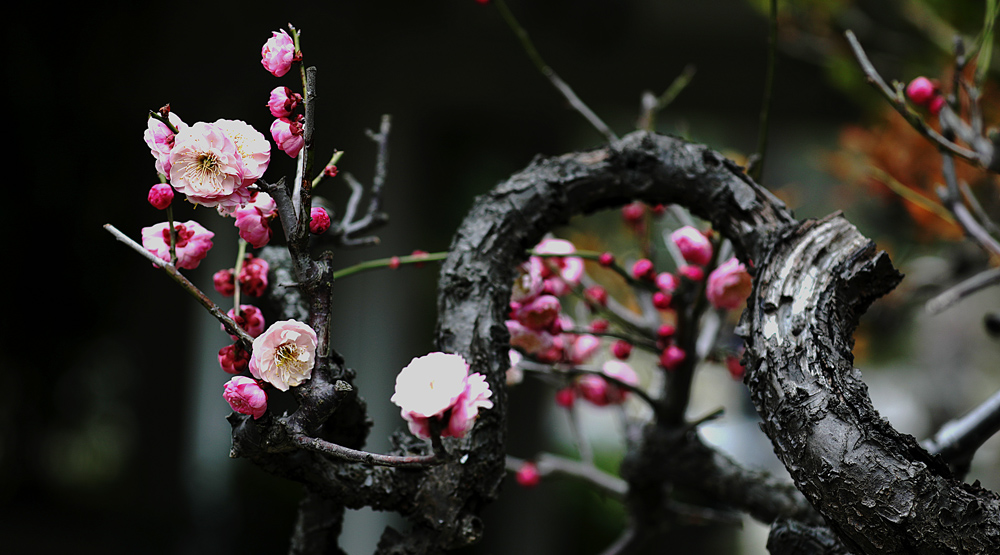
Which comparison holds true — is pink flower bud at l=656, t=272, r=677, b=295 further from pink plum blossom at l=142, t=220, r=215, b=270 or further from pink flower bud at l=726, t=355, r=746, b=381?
pink plum blossom at l=142, t=220, r=215, b=270

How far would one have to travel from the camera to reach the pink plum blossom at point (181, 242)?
402 mm

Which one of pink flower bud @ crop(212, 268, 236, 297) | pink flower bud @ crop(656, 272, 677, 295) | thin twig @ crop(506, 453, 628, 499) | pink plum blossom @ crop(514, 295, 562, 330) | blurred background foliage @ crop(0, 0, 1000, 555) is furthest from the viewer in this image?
blurred background foliage @ crop(0, 0, 1000, 555)

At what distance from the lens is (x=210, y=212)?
171cm

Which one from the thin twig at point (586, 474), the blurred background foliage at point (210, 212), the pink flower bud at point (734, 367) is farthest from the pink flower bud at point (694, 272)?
the blurred background foliage at point (210, 212)

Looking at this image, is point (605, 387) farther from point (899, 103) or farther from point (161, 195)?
point (161, 195)

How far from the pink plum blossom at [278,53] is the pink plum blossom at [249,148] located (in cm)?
4

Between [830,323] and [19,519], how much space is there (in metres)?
1.97

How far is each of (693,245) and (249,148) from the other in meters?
Answer: 0.36

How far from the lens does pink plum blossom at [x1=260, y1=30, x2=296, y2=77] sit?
36cm

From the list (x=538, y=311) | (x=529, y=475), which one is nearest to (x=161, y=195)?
(x=538, y=311)

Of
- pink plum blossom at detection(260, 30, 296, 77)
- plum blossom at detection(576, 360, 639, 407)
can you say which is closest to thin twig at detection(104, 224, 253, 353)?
pink plum blossom at detection(260, 30, 296, 77)

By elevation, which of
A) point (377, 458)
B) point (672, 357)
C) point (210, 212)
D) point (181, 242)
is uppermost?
point (210, 212)

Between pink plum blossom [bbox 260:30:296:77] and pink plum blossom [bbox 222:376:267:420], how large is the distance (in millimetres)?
151

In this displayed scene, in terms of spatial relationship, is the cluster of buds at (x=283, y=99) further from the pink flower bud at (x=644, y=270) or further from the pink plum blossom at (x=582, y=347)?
the pink plum blossom at (x=582, y=347)
